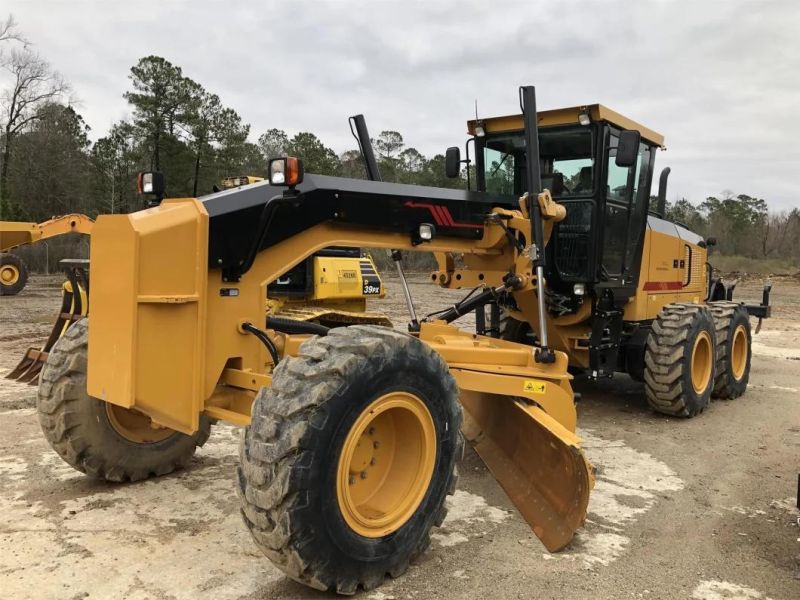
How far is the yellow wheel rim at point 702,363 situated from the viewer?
7.43 m

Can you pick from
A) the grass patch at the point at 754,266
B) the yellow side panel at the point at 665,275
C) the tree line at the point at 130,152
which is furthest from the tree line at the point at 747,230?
the yellow side panel at the point at 665,275

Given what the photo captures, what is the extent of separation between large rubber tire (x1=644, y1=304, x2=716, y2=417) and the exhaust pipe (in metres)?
1.46

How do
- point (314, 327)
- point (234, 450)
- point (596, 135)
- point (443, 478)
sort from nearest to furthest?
point (443, 478) < point (314, 327) < point (234, 450) < point (596, 135)

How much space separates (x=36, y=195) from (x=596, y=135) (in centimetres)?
3571

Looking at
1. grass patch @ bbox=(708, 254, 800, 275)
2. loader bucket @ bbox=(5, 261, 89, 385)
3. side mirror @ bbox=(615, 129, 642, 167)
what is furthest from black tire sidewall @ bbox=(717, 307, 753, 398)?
grass patch @ bbox=(708, 254, 800, 275)

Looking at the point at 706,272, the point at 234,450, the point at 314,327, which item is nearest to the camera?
the point at 314,327

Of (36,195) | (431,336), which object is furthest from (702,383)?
(36,195)

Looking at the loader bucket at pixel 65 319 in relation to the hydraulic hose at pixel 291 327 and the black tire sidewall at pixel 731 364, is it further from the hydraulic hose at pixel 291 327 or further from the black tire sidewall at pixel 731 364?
the black tire sidewall at pixel 731 364

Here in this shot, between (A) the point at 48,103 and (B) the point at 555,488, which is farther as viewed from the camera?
(A) the point at 48,103

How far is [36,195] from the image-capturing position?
3512cm

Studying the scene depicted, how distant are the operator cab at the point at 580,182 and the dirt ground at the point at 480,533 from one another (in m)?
1.67

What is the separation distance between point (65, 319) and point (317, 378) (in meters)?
6.00

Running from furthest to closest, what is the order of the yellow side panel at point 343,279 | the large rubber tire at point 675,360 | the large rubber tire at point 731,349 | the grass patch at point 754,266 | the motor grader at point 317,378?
the grass patch at point 754,266, the yellow side panel at point 343,279, the large rubber tire at point 731,349, the large rubber tire at point 675,360, the motor grader at point 317,378

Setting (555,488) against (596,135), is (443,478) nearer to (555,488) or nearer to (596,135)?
(555,488)
